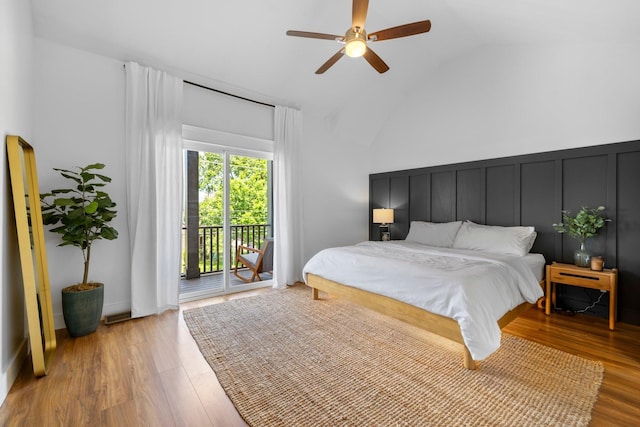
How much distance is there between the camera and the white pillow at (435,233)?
3.92m

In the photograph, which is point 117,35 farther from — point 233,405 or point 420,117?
point 420,117

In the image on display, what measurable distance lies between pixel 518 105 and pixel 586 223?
1.68 m

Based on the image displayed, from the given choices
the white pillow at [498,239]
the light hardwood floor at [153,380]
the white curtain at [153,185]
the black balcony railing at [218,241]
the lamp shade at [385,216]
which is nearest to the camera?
the light hardwood floor at [153,380]

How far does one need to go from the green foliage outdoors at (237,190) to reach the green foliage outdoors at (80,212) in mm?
1205

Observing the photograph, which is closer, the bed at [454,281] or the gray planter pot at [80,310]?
the bed at [454,281]

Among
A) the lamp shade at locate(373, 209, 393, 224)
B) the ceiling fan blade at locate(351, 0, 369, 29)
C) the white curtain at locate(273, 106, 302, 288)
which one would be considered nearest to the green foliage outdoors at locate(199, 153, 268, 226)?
the white curtain at locate(273, 106, 302, 288)

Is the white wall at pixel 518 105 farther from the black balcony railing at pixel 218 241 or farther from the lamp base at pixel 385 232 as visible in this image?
the black balcony railing at pixel 218 241

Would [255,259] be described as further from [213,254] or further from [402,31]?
[402,31]

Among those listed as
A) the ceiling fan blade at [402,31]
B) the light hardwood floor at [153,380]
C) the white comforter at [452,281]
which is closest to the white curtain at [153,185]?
the light hardwood floor at [153,380]

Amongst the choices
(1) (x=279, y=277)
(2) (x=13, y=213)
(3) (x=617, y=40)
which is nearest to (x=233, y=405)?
(2) (x=13, y=213)

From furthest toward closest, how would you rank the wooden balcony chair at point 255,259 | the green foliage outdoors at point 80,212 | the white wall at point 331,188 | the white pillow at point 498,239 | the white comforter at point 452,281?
the white wall at point 331,188, the wooden balcony chair at point 255,259, the white pillow at point 498,239, the green foliage outdoors at point 80,212, the white comforter at point 452,281

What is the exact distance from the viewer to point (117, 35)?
9.21ft

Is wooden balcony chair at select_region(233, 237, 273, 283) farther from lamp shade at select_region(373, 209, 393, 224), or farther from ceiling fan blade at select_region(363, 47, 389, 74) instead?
ceiling fan blade at select_region(363, 47, 389, 74)

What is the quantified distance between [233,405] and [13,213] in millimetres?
2105
